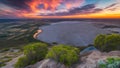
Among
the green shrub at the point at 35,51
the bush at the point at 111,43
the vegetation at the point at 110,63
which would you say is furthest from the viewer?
the green shrub at the point at 35,51

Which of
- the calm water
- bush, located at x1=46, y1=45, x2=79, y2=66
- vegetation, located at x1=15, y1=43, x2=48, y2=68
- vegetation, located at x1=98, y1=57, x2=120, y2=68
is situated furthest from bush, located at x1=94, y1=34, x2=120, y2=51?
the calm water

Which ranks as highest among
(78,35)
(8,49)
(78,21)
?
(78,21)

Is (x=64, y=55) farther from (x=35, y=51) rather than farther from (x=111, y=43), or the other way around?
(x=111, y=43)

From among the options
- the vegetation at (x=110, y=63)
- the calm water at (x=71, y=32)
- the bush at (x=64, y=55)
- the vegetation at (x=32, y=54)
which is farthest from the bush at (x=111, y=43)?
the calm water at (x=71, y=32)

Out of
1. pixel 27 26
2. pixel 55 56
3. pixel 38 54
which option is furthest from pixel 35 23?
pixel 55 56

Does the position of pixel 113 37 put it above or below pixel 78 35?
above

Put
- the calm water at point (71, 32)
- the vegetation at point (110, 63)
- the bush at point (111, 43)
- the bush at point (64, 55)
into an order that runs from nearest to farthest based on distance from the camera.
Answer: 1. the vegetation at point (110, 63)
2. the bush at point (64, 55)
3. the bush at point (111, 43)
4. the calm water at point (71, 32)

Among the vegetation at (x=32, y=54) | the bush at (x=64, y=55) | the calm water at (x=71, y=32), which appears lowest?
the calm water at (x=71, y=32)

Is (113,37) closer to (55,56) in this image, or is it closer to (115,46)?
(115,46)

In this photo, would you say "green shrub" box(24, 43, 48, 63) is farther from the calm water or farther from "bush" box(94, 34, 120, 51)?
the calm water

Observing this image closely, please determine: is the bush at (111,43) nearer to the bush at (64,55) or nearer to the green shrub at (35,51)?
the bush at (64,55)

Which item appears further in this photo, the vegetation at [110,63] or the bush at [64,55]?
the bush at [64,55]
